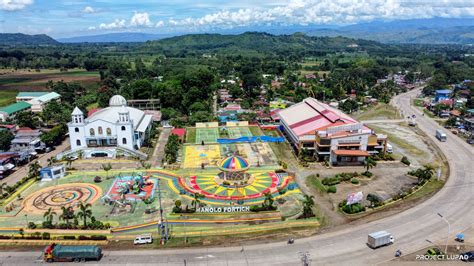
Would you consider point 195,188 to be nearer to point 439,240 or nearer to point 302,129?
point 302,129

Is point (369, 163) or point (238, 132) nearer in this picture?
point (369, 163)

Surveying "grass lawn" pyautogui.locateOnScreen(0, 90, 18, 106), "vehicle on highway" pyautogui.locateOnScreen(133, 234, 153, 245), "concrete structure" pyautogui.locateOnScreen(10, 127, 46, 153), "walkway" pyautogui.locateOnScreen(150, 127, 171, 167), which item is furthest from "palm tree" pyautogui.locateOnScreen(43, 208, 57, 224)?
"grass lawn" pyautogui.locateOnScreen(0, 90, 18, 106)

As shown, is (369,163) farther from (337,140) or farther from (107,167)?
(107,167)

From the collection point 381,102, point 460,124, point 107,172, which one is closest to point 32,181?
point 107,172

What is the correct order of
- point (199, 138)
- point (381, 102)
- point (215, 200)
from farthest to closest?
point (381, 102)
point (199, 138)
point (215, 200)

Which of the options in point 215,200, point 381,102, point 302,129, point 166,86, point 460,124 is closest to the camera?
point 215,200

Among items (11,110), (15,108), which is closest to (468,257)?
(11,110)

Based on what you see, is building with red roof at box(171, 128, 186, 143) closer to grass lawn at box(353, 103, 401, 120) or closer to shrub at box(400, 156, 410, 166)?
shrub at box(400, 156, 410, 166)
